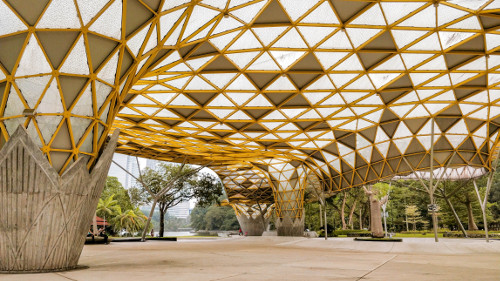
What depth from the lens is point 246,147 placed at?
40938 millimetres

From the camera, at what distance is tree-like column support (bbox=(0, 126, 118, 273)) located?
11.0 metres

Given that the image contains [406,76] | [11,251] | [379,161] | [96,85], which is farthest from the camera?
[379,161]

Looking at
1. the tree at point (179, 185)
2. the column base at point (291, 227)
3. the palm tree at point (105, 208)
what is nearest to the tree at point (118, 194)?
the palm tree at point (105, 208)

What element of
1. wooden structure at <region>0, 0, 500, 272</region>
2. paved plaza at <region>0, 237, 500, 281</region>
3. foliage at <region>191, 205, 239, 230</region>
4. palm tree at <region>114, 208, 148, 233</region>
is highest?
wooden structure at <region>0, 0, 500, 272</region>

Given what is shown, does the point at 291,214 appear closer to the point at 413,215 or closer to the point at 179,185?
the point at 179,185

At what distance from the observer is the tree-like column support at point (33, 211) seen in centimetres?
1103

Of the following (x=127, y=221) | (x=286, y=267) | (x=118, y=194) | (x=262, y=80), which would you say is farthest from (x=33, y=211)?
(x=118, y=194)

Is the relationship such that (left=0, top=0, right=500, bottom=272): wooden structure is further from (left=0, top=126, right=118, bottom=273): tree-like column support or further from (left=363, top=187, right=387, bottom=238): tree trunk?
(left=363, top=187, right=387, bottom=238): tree trunk

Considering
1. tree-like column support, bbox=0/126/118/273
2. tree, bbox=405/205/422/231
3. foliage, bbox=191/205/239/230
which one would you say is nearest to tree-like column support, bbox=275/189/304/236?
tree, bbox=405/205/422/231

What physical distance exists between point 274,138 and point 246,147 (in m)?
5.19

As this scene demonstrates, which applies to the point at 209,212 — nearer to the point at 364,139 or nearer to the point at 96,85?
the point at 364,139

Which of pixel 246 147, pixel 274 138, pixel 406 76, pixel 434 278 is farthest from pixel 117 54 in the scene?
pixel 246 147

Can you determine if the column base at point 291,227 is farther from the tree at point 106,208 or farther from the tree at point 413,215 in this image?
the tree at point 106,208

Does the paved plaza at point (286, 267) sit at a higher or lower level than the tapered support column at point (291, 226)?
higher
